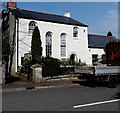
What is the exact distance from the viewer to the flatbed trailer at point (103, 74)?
12.2 meters

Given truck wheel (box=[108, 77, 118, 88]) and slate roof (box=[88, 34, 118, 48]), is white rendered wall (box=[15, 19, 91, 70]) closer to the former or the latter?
slate roof (box=[88, 34, 118, 48])

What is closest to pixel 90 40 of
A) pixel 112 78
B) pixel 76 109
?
pixel 112 78

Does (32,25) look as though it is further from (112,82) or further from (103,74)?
(112,82)

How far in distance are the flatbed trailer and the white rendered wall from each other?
11.3 metres

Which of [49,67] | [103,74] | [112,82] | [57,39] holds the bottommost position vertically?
[112,82]

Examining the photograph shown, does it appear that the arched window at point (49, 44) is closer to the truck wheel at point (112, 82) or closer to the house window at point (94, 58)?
the house window at point (94, 58)

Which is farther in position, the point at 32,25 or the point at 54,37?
the point at 54,37

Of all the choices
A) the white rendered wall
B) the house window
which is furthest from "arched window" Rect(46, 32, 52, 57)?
the house window

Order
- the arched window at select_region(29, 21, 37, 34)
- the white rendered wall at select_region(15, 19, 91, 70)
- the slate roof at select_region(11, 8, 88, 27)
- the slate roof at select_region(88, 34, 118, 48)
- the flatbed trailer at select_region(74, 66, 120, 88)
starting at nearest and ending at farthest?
the flatbed trailer at select_region(74, 66, 120, 88) → the white rendered wall at select_region(15, 19, 91, 70) → the slate roof at select_region(11, 8, 88, 27) → the arched window at select_region(29, 21, 37, 34) → the slate roof at select_region(88, 34, 118, 48)

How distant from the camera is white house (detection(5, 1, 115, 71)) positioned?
2246 cm

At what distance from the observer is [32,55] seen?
21.4 metres

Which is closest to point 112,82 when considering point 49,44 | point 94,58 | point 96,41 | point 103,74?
point 103,74

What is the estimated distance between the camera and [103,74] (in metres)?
12.3

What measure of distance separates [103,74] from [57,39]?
13691 mm
